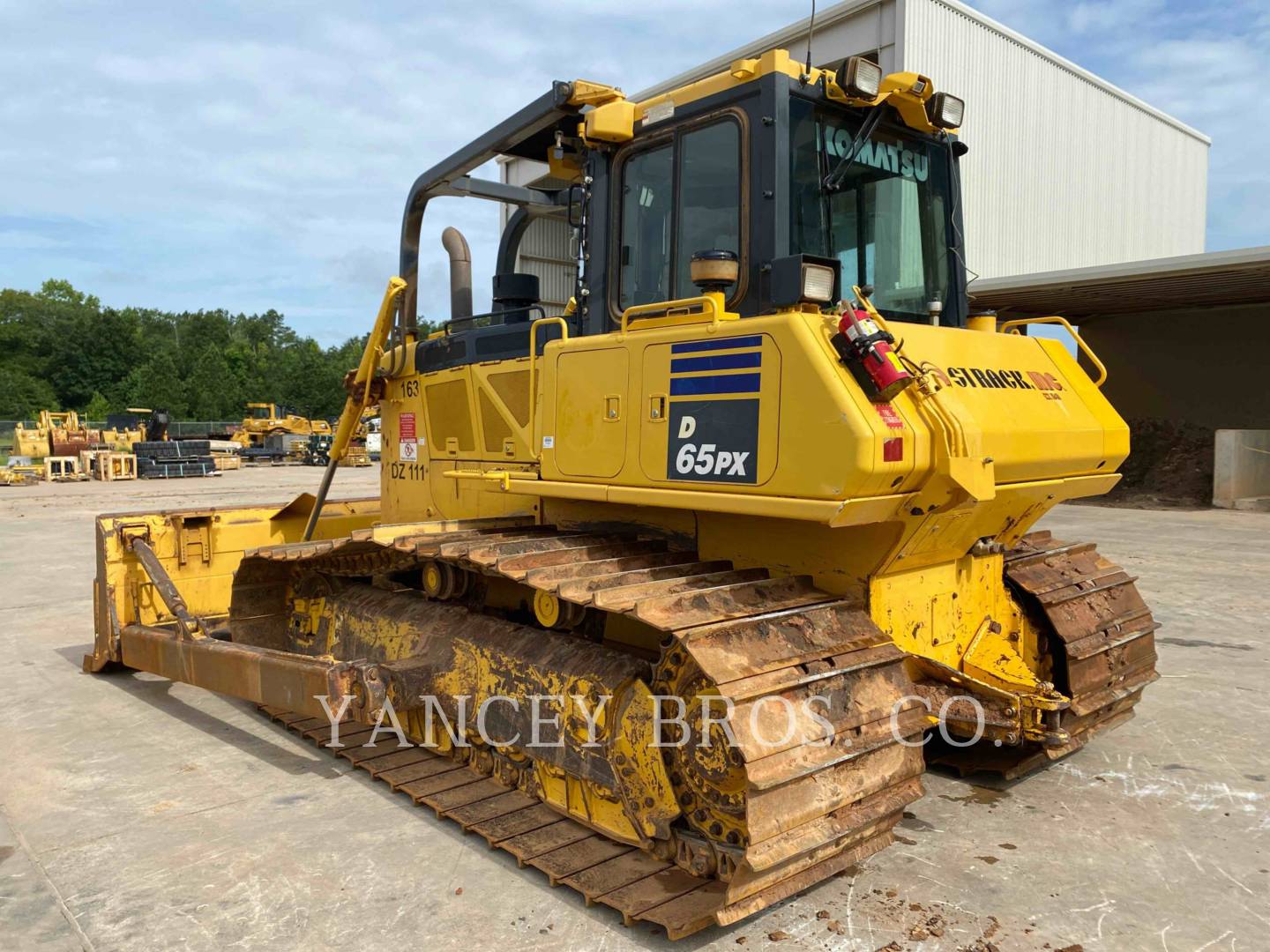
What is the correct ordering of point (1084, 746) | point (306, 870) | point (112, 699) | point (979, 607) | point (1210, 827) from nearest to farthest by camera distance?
point (306, 870) < point (1210, 827) < point (979, 607) < point (1084, 746) < point (112, 699)

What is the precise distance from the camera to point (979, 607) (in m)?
4.67

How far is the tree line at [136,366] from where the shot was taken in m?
61.6

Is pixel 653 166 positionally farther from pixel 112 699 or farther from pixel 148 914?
pixel 112 699

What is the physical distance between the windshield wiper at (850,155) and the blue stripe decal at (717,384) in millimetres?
1005

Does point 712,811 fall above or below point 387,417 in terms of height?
below

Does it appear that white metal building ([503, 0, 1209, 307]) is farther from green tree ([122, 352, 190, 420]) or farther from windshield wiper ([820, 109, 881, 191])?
green tree ([122, 352, 190, 420])

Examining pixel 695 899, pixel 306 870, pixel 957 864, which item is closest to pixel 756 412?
pixel 695 899

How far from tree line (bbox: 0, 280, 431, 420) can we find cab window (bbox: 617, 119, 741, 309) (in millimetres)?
60962

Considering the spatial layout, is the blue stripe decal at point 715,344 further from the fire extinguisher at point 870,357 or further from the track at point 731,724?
the track at point 731,724

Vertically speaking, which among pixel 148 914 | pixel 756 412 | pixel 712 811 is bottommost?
pixel 148 914

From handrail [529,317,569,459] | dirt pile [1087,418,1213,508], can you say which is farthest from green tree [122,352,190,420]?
handrail [529,317,569,459]

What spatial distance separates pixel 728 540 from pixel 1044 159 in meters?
21.4

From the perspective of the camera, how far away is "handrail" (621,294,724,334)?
371 cm

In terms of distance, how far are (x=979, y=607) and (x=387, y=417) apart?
3.94 meters
